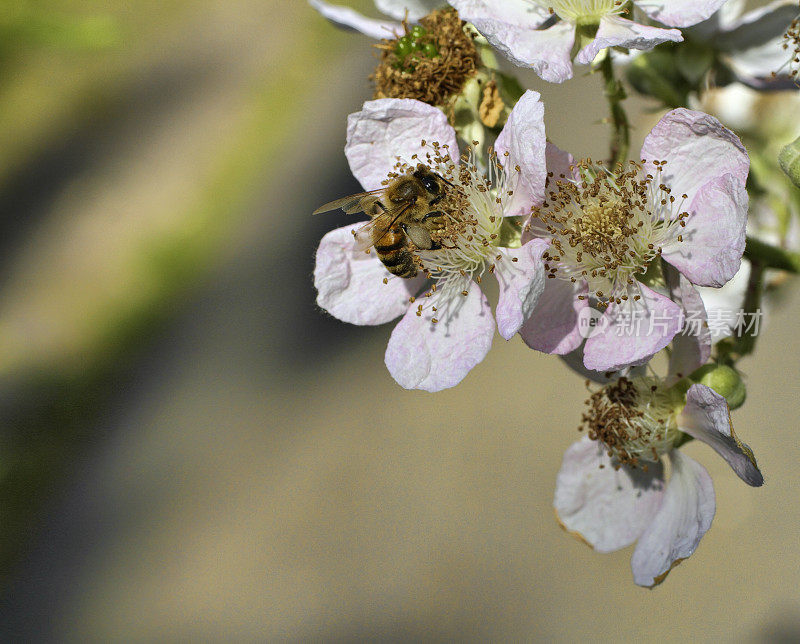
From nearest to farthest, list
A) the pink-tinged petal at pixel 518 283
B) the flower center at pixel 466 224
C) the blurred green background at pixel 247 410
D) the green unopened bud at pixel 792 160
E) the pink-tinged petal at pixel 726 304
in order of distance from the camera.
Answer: the pink-tinged petal at pixel 518 283 → the green unopened bud at pixel 792 160 → the flower center at pixel 466 224 → the pink-tinged petal at pixel 726 304 → the blurred green background at pixel 247 410

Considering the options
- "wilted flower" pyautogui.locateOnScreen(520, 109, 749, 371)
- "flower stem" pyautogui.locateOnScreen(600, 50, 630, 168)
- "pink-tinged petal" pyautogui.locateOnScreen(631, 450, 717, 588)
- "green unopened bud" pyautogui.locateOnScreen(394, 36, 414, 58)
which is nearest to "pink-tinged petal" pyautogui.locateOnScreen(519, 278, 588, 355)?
"wilted flower" pyautogui.locateOnScreen(520, 109, 749, 371)

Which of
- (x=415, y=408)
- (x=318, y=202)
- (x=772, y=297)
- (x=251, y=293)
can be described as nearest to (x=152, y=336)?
(x=251, y=293)

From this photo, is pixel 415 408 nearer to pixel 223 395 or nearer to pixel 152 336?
pixel 223 395

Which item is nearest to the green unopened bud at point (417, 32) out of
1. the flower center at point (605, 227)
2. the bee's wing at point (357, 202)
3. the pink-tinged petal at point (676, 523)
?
the bee's wing at point (357, 202)

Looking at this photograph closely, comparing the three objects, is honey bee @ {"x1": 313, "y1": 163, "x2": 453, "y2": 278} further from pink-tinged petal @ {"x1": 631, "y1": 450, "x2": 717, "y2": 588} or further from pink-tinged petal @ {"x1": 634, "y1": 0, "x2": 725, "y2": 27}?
pink-tinged petal @ {"x1": 631, "y1": 450, "x2": 717, "y2": 588}

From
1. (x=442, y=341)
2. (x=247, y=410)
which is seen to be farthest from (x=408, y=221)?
(x=247, y=410)

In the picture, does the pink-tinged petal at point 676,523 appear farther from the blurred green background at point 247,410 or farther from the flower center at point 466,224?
the blurred green background at point 247,410

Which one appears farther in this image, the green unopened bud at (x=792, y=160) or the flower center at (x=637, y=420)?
the flower center at (x=637, y=420)
